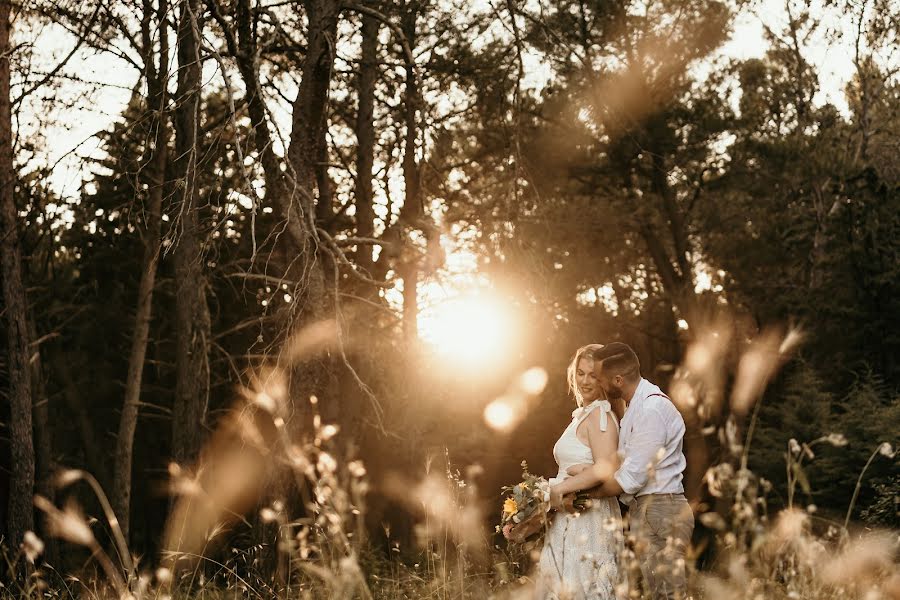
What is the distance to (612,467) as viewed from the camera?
4246 millimetres

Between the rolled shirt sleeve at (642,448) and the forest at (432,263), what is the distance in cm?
255

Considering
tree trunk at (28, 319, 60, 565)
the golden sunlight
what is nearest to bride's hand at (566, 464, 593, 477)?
the golden sunlight

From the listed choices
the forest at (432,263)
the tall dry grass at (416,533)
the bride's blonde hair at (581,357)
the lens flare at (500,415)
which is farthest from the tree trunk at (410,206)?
the bride's blonde hair at (581,357)

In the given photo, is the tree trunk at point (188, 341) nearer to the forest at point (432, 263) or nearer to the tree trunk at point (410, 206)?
the forest at point (432, 263)

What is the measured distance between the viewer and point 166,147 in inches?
511

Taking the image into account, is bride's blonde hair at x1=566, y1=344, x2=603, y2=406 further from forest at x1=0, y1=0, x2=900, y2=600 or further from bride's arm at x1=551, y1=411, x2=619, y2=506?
forest at x1=0, y1=0, x2=900, y2=600

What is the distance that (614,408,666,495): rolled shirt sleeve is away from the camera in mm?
4121

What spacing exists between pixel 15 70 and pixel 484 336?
7488 mm

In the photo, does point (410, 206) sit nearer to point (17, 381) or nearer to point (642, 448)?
point (17, 381)

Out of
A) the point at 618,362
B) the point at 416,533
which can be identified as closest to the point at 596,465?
the point at 618,362

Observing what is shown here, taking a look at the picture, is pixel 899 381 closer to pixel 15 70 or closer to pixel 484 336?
pixel 484 336

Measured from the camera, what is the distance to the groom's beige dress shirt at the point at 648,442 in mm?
4141

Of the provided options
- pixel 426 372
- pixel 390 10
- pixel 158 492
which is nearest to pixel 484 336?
pixel 426 372

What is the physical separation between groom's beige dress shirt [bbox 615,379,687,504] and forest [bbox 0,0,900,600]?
2.44m
